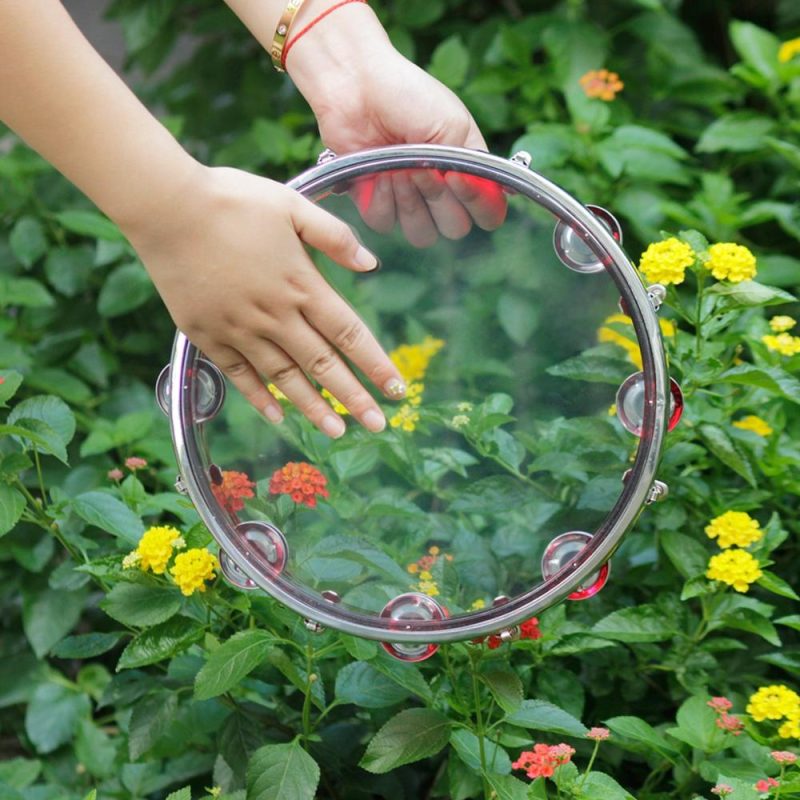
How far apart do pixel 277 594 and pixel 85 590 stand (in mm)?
696

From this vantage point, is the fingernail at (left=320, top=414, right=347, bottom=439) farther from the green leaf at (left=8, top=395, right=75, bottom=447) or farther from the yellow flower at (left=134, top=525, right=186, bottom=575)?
the green leaf at (left=8, top=395, right=75, bottom=447)

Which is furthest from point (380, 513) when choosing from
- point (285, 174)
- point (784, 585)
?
point (285, 174)

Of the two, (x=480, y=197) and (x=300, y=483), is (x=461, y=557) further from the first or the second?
(x=480, y=197)

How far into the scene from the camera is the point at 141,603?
1.21 m

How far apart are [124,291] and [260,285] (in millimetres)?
1189

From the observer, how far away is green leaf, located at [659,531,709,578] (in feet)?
4.30

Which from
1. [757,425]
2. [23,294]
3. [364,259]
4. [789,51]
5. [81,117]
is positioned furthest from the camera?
[789,51]

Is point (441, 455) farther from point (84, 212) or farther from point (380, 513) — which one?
point (84, 212)

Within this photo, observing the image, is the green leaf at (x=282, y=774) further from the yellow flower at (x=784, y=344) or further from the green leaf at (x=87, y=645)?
the yellow flower at (x=784, y=344)

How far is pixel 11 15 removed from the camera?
0.85 m

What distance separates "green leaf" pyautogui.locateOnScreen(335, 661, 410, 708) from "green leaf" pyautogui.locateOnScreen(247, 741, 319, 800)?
0.08 m

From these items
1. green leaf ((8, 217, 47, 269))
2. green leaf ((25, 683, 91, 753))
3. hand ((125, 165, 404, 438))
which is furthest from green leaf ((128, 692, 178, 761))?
green leaf ((8, 217, 47, 269))

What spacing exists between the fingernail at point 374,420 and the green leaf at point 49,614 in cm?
77

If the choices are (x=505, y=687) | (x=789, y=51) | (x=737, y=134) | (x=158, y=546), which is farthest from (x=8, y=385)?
(x=789, y=51)
